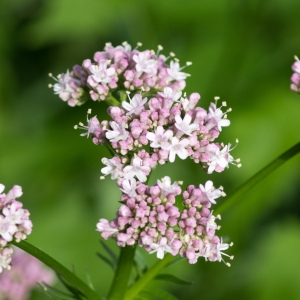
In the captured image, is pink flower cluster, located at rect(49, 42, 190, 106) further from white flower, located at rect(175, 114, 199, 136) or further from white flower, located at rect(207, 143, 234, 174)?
white flower, located at rect(207, 143, 234, 174)

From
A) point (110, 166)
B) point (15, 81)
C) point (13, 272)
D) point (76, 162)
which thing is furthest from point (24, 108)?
point (110, 166)

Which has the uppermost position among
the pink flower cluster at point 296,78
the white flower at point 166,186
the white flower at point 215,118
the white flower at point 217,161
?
Answer: the pink flower cluster at point 296,78

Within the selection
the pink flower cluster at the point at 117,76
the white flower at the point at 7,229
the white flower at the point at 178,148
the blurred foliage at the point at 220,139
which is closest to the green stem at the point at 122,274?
the white flower at the point at 178,148

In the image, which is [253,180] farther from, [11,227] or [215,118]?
[11,227]

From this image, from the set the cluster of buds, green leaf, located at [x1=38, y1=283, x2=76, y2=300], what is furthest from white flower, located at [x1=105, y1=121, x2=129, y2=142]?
green leaf, located at [x1=38, y1=283, x2=76, y2=300]

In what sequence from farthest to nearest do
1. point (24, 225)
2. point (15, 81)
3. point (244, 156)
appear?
point (15, 81) → point (244, 156) → point (24, 225)

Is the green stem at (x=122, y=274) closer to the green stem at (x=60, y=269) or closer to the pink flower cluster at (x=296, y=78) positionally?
the green stem at (x=60, y=269)

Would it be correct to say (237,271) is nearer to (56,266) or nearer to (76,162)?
(76,162)
